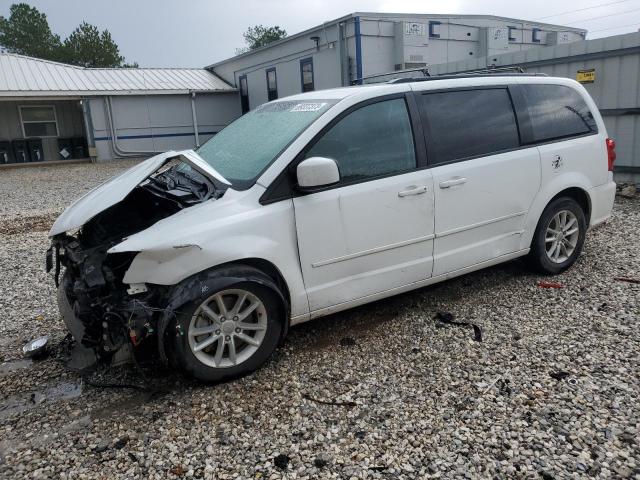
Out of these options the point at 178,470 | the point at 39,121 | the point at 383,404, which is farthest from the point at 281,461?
the point at 39,121

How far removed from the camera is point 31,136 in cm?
2227

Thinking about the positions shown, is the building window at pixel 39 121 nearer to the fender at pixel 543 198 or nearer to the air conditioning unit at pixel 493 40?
the air conditioning unit at pixel 493 40

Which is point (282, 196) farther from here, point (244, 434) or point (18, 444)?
point (18, 444)

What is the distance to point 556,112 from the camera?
4.66 m

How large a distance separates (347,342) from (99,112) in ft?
70.9

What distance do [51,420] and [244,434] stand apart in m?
1.19

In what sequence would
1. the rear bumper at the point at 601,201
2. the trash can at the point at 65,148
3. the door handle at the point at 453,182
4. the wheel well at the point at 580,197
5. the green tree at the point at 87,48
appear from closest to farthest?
the door handle at the point at 453,182 → the wheel well at the point at 580,197 → the rear bumper at the point at 601,201 → the trash can at the point at 65,148 → the green tree at the point at 87,48

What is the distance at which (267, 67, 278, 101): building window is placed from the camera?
21.2 metres

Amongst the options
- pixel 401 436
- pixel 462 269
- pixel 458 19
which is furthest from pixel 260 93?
pixel 401 436

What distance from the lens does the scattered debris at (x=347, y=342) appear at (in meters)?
3.75

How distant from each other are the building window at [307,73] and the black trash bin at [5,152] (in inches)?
506

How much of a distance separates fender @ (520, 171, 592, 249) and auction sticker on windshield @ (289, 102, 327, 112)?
212 cm

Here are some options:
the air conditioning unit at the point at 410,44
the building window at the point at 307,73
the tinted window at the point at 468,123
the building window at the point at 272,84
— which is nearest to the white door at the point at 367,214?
the tinted window at the point at 468,123

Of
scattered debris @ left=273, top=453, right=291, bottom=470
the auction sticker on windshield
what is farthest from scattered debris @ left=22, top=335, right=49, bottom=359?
the auction sticker on windshield
